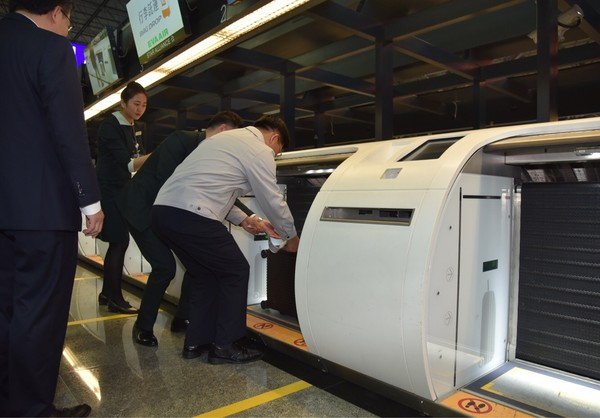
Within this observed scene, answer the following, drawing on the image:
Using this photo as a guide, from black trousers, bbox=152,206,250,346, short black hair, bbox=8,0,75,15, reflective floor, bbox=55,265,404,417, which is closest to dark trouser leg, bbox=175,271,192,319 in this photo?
reflective floor, bbox=55,265,404,417

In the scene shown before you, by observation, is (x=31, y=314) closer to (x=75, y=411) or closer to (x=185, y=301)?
(x=75, y=411)

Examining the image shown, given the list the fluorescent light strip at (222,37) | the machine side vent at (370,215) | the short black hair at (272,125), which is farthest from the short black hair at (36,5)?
the machine side vent at (370,215)

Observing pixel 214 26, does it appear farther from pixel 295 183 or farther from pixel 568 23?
pixel 568 23

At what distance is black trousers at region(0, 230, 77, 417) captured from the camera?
167 centimetres

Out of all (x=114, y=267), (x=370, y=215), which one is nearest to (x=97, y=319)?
(x=114, y=267)

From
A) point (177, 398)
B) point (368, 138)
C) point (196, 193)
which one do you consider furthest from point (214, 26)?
point (368, 138)

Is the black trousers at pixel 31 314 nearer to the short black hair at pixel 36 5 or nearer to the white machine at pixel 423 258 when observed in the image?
the short black hair at pixel 36 5

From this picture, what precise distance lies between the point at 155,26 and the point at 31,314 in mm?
3344

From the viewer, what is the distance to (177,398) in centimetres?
216

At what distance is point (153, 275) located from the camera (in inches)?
118

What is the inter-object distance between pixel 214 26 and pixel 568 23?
2442 mm

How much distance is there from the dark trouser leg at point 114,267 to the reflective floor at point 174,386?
29.8 inches

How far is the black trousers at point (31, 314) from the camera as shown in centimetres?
167

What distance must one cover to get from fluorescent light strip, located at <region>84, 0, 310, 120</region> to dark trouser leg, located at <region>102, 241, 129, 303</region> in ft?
5.64
